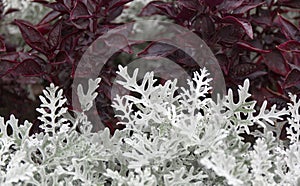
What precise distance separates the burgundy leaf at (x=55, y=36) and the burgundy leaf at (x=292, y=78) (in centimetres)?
70

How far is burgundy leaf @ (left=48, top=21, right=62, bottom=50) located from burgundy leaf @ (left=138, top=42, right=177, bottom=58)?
0.84 feet

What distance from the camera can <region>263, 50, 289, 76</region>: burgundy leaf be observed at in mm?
1740

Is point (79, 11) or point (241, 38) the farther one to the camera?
point (241, 38)

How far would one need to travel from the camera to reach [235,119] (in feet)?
4.26

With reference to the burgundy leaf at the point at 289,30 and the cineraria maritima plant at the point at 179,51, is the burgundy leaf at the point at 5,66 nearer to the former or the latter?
the cineraria maritima plant at the point at 179,51

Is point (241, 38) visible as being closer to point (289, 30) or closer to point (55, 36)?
point (289, 30)

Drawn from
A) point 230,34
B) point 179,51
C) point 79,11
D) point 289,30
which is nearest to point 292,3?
point 289,30

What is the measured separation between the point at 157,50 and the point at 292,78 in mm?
413

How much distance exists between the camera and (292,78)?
5.12 ft

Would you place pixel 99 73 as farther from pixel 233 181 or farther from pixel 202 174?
pixel 233 181

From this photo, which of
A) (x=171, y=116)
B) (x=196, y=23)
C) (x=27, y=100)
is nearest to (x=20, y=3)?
(x=27, y=100)

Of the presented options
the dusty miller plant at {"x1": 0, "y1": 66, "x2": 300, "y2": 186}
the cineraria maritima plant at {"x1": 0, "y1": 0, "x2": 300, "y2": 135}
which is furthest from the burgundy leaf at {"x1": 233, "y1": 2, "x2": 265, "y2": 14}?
the dusty miller plant at {"x1": 0, "y1": 66, "x2": 300, "y2": 186}

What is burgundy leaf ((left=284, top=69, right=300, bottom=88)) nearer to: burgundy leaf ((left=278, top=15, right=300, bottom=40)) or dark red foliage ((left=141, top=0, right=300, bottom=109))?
dark red foliage ((left=141, top=0, right=300, bottom=109))

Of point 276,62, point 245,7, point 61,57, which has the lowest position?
point 276,62
